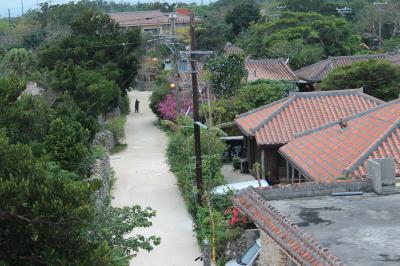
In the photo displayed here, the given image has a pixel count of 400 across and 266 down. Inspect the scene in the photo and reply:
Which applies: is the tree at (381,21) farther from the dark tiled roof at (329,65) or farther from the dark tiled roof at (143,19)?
the dark tiled roof at (143,19)

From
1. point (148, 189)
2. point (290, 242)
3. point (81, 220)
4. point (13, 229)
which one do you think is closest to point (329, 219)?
point (290, 242)

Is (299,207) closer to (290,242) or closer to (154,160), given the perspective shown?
(290,242)

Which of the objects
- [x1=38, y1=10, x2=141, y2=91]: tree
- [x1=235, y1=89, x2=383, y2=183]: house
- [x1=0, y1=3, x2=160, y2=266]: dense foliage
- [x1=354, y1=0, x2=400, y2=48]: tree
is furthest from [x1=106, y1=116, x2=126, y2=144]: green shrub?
[x1=354, y1=0, x2=400, y2=48]: tree

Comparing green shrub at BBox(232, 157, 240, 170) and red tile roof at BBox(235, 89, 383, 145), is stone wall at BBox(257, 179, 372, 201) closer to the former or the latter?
red tile roof at BBox(235, 89, 383, 145)

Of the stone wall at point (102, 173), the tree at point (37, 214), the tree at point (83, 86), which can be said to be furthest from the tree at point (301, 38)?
the tree at point (37, 214)

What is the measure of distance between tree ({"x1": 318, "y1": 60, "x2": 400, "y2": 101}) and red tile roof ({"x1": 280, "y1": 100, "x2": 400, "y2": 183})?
40.0ft

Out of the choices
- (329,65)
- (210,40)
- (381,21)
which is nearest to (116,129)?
(329,65)

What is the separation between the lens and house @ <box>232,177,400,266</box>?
855 centimetres

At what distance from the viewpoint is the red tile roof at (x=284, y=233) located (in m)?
8.12

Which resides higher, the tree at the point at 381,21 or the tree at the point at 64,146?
the tree at the point at 381,21

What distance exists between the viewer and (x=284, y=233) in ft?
29.9

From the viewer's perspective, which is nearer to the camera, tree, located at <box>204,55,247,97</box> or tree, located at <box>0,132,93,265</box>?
tree, located at <box>0,132,93,265</box>

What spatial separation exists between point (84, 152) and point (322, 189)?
1134 cm

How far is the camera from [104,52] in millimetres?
41781
